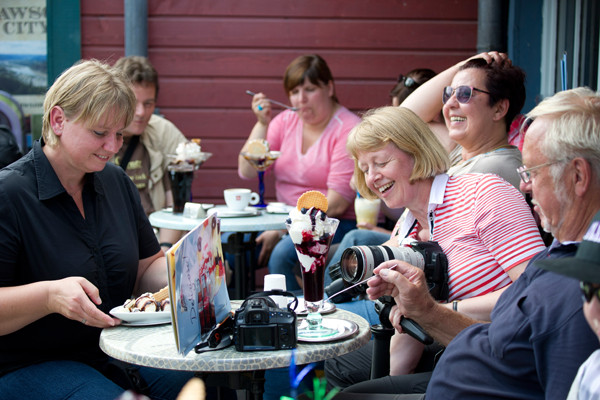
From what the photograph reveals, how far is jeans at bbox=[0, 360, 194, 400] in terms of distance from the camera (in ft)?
5.88

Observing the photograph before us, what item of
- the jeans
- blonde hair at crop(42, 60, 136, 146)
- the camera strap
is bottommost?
the jeans

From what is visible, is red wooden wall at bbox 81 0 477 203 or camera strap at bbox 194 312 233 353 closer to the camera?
camera strap at bbox 194 312 233 353

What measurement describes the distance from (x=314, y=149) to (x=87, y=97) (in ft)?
7.44

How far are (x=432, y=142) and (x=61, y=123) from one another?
3.91 ft

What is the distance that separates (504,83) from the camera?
2.55 meters

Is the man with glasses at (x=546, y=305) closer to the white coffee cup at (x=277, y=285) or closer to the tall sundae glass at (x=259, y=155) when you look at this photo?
the white coffee cup at (x=277, y=285)

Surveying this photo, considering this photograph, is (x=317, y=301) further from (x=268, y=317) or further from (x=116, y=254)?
(x=116, y=254)

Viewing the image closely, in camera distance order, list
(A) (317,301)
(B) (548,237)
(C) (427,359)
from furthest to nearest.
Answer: (B) (548,237) → (C) (427,359) → (A) (317,301)

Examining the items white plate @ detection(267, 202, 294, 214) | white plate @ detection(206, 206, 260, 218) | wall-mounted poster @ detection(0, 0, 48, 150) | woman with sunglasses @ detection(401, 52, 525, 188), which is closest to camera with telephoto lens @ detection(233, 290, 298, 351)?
woman with sunglasses @ detection(401, 52, 525, 188)

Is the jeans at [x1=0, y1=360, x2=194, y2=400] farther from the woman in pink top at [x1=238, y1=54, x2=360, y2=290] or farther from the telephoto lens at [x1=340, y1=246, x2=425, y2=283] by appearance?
the woman in pink top at [x1=238, y1=54, x2=360, y2=290]

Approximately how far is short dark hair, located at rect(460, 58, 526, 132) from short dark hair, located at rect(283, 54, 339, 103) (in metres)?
1.68

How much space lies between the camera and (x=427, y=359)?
220 cm

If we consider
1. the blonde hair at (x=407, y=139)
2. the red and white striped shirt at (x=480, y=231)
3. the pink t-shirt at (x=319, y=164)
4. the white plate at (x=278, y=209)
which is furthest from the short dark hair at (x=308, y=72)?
the red and white striped shirt at (x=480, y=231)

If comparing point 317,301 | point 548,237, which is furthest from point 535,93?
point 317,301
